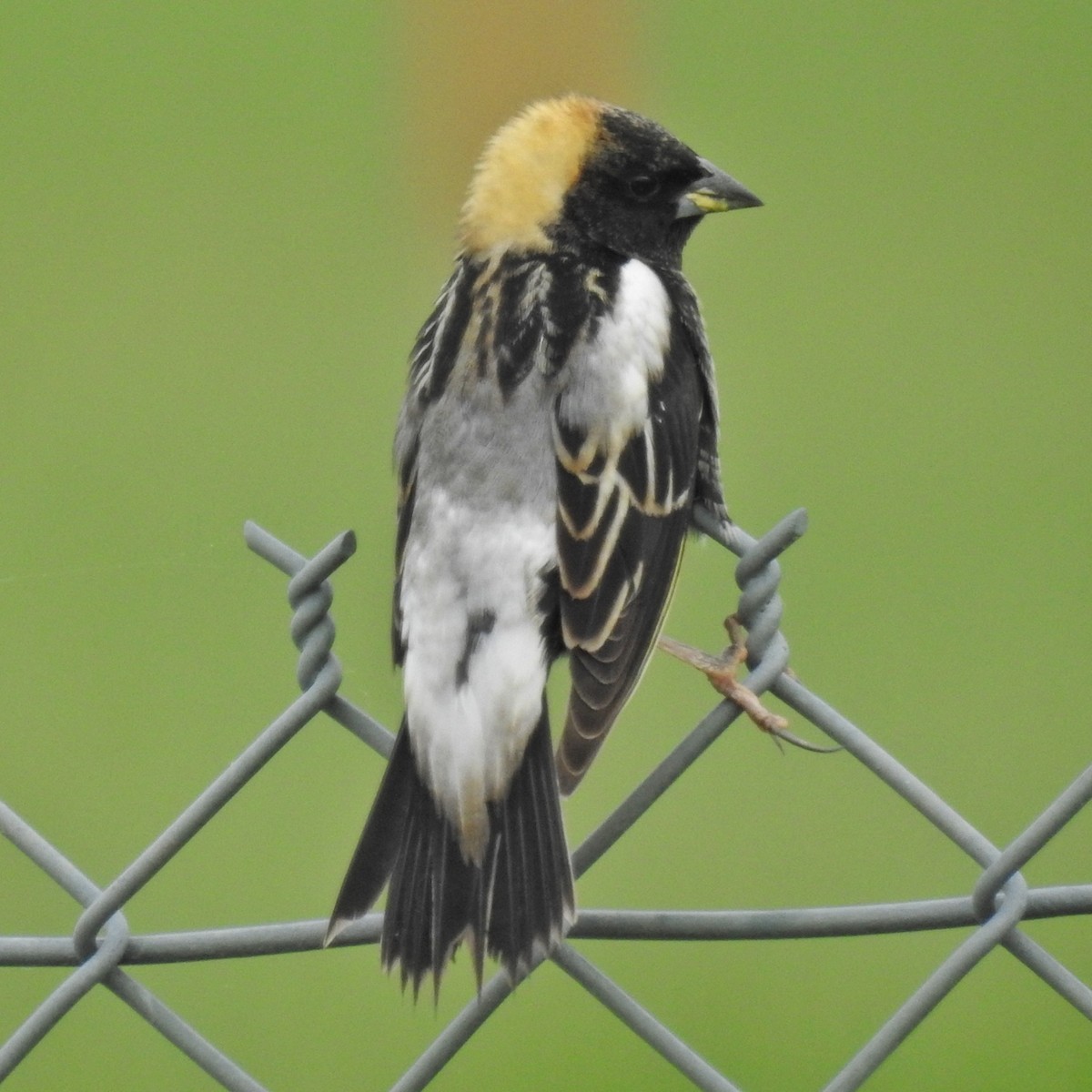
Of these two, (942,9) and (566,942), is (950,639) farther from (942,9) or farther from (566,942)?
(942,9)

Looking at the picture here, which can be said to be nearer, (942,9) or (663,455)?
(663,455)

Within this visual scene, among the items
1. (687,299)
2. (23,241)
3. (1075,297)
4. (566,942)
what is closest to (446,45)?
(23,241)

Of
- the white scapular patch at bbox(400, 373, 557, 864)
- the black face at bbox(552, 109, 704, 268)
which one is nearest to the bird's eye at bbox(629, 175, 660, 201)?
the black face at bbox(552, 109, 704, 268)

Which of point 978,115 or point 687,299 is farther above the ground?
point 978,115

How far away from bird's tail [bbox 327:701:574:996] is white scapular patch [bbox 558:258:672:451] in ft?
1.26

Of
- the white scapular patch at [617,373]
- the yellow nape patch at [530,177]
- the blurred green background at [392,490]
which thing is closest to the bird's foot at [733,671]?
the white scapular patch at [617,373]

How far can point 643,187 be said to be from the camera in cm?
217

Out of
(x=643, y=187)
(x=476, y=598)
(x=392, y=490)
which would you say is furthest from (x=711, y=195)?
(x=392, y=490)

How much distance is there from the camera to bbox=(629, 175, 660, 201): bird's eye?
2.16m

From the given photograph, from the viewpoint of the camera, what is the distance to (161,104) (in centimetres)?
603

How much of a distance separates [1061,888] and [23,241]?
194 inches

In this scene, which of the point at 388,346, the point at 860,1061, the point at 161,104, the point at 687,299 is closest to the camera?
the point at 860,1061

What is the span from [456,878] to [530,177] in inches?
38.4

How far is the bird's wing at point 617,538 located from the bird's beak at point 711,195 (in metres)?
0.33
